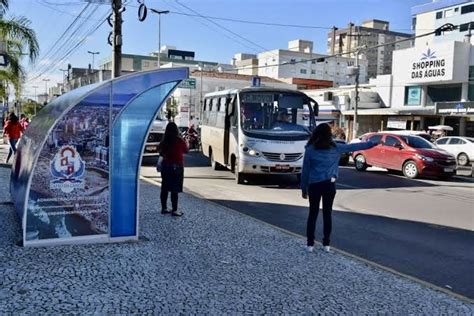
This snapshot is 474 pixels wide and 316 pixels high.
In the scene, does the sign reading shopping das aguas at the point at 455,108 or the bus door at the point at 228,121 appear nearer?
the bus door at the point at 228,121

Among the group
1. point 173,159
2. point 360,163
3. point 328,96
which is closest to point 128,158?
point 173,159

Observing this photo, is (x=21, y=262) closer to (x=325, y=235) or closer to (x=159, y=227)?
(x=159, y=227)

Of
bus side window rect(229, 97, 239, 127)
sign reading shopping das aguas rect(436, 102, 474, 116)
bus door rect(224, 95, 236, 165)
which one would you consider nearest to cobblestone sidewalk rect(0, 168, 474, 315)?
bus side window rect(229, 97, 239, 127)

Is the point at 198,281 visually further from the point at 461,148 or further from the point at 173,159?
the point at 461,148

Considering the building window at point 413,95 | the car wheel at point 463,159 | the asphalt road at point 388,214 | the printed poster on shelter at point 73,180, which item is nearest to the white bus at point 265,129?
the asphalt road at point 388,214

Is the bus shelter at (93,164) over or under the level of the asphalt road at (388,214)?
over

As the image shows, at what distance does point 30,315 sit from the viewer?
416cm

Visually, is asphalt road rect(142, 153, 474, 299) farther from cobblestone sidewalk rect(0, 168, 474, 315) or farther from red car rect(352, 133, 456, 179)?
cobblestone sidewalk rect(0, 168, 474, 315)

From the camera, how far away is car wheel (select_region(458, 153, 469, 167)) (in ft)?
84.3

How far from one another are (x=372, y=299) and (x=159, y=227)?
3789mm

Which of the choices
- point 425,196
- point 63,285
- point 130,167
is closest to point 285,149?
point 425,196

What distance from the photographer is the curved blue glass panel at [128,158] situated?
6773 mm

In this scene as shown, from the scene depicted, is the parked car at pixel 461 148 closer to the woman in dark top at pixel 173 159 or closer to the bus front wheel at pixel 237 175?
the bus front wheel at pixel 237 175

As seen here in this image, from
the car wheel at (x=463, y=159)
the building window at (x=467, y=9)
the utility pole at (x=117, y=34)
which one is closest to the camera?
the utility pole at (x=117, y=34)
